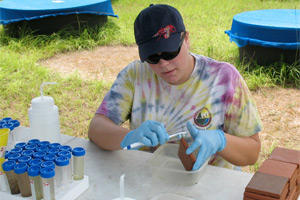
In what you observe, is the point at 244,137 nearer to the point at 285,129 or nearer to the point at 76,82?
the point at 285,129

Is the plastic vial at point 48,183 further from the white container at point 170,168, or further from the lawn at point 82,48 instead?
the lawn at point 82,48

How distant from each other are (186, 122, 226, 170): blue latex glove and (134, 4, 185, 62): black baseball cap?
318 millimetres

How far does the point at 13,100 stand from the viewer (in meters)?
3.63

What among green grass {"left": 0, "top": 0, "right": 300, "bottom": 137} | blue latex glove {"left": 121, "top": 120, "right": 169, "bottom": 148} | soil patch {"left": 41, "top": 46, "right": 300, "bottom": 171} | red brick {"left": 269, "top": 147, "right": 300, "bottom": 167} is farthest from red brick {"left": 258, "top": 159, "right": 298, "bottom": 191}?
green grass {"left": 0, "top": 0, "right": 300, "bottom": 137}

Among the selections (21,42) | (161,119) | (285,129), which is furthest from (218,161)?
(21,42)

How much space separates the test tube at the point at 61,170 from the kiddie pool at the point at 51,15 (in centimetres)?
426

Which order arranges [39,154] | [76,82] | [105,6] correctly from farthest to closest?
[105,6]
[76,82]
[39,154]

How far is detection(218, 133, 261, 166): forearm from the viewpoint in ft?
4.34

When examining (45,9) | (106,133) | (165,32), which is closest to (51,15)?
(45,9)

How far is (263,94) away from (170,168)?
264 cm

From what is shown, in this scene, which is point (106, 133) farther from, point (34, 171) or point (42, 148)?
point (34, 171)

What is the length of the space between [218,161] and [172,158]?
33 cm

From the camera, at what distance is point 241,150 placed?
1.35 metres

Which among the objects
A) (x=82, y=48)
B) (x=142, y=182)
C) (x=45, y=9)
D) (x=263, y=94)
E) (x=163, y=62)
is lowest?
(x=263, y=94)
